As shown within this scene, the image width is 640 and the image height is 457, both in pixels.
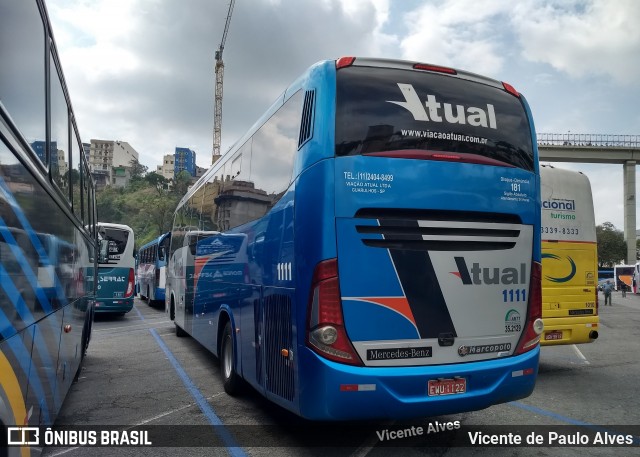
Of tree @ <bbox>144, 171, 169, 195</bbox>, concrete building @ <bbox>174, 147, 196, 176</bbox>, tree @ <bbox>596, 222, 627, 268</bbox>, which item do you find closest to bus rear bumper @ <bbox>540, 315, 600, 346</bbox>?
tree @ <bbox>596, 222, 627, 268</bbox>

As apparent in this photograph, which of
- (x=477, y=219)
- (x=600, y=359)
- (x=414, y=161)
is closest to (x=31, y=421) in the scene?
(x=414, y=161)

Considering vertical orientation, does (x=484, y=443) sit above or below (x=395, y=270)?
below

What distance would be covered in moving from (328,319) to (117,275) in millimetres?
14717

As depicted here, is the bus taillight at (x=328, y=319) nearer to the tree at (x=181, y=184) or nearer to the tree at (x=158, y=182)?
the tree at (x=181, y=184)

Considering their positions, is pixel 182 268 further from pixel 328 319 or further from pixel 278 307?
pixel 328 319

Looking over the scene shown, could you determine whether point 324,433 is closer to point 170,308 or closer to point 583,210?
point 583,210

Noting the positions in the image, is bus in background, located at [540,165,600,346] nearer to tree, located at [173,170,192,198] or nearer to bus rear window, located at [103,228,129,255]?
bus rear window, located at [103,228,129,255]

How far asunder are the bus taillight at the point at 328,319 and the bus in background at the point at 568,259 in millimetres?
5463

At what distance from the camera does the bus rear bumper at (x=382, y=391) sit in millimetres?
4102

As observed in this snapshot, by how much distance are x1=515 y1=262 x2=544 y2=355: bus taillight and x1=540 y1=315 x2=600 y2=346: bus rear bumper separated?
3.46 meters

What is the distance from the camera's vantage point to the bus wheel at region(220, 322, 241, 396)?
6816mm

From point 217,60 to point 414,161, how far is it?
9194cm

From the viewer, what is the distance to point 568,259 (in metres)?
8.72

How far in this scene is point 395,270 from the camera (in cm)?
445
